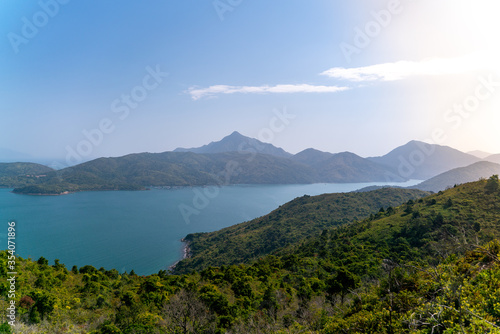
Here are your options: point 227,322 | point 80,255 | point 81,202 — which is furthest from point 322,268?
point 81,202

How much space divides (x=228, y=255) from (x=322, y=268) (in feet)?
110

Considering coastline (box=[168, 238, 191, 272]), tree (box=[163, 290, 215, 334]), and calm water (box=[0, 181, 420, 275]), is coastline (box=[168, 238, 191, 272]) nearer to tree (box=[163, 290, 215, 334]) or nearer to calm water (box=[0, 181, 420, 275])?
calm water (box=[0, 181, 420, 275])

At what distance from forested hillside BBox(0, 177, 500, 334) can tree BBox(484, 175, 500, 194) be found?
19 centimetres

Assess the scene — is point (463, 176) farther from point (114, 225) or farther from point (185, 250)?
point (114, 225)

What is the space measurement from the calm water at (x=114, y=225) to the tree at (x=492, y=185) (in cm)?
6866

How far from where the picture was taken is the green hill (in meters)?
59.5

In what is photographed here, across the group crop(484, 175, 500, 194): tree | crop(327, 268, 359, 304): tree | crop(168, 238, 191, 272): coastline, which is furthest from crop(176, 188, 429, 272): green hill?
crop(327, 268, 359, 304): tree

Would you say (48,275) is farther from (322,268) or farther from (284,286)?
(322,268)

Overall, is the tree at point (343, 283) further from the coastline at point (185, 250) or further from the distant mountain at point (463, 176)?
the distant mountain at point (463, 176)

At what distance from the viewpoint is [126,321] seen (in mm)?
13641

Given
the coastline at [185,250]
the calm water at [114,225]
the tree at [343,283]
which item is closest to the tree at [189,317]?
the tree at [343,283]

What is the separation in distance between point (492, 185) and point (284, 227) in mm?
46955

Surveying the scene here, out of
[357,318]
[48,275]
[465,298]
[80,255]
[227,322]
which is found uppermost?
[465,298]

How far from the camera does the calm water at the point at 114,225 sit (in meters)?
67.6
